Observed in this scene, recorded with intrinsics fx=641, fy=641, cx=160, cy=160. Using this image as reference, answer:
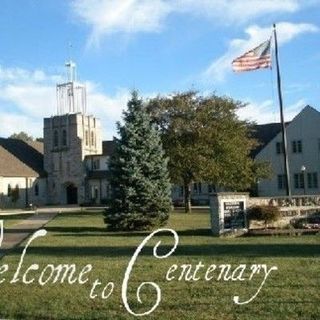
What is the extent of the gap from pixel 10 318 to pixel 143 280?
340 cm

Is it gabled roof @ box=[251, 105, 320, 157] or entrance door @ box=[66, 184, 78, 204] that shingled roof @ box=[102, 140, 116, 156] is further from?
gabled roof @ box=[251, 105, 320, 157]

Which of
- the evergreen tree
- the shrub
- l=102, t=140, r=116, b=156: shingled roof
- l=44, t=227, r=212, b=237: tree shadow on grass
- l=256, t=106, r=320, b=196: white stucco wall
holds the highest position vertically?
l=102, t=140, r=116, b=156: shingled roof

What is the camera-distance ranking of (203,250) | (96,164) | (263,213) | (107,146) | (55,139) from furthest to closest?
(107,146), (55,139), (96,164), (263,213), (203,250)

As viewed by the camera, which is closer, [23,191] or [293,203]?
[293,203]

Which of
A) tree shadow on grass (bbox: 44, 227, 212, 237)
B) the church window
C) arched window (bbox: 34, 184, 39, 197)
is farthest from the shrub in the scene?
arched window (bbox: 34, 184, 39, 197)

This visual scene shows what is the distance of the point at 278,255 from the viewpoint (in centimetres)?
1605

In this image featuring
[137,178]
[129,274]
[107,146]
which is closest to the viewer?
[129,274]

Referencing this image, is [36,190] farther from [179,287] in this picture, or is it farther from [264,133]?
[179,287]

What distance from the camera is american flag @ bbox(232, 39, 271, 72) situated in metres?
28.5

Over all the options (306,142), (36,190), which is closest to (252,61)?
(306,142)

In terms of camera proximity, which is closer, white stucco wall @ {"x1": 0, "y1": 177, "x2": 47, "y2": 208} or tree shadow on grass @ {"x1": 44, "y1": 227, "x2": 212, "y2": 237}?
tree shadow on grass @ {"x1": 44, "y1": 227, "x2": 212, "y2": 237}

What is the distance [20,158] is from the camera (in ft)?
238

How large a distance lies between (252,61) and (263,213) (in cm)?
760

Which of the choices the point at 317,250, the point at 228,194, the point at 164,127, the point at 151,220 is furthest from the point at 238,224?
the point at 164,127
